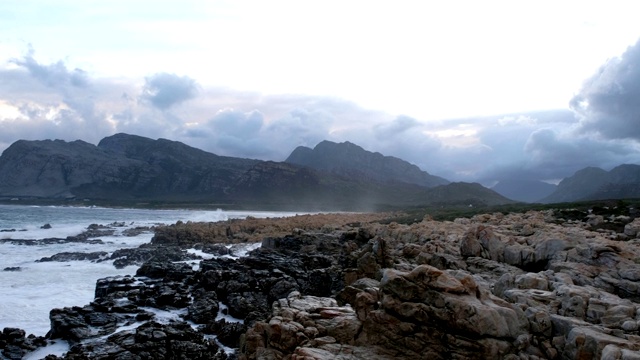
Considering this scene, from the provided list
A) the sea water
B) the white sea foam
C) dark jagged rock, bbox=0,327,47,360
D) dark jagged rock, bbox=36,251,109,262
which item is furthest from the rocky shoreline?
dark jagged rock, bbox=36,251,109,262

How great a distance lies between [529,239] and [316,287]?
9823 millimetres

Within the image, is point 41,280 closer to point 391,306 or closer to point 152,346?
point 152,346

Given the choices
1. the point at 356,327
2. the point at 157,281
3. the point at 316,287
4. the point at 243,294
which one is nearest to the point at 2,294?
the point at 157,281

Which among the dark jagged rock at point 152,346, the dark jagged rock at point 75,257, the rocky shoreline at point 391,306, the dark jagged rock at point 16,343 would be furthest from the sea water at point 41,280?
the dark jagged rock at point 152,346

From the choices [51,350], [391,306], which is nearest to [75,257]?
[51,350]

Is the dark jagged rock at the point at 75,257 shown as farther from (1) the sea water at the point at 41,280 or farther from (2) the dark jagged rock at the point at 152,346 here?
(2) the dark jagged rock at the point at 152,346

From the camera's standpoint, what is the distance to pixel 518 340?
10.3 metres

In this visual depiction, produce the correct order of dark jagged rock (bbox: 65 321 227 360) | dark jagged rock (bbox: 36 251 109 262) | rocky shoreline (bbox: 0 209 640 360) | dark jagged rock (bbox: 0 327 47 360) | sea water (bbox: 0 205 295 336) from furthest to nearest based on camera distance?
1. dark jagged rock (bbox: 36 251 109 262)
2. sea water (bbox: 0 205 295 336)
3. dark jagged rock (bbox: 0 327 47 360)
4. dark jagged rock (bbox: 65 321 227 360)
5. rocky shoreline (bbox: 0 209 640 360)

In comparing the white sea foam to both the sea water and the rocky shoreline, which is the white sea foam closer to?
the rocky shoreline

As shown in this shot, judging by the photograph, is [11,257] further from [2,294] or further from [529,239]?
[529,239]

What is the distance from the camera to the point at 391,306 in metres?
11.1

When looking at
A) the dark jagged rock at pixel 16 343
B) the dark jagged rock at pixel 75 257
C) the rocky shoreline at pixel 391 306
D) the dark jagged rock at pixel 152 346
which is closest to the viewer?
the rocky shoreline at pixel 391 306

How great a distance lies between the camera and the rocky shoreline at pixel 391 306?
1034cm

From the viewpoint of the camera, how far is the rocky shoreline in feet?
33.9
